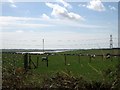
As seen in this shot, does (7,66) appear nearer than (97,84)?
No

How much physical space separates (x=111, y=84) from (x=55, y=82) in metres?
1.14

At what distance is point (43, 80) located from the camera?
6141 mm

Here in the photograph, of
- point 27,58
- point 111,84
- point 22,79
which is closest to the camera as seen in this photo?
point 111,84

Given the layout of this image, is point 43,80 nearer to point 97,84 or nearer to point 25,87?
point 25,87

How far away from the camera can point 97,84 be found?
582 centimetres

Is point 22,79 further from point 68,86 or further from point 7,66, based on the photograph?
point 68,86

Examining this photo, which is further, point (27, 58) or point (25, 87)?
point (27, 58)

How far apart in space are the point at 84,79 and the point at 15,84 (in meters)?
1.44

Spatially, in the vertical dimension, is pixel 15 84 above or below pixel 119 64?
below

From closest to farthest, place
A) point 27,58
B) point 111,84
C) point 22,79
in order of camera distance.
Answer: point 111,84
point 22,79
point 27,58

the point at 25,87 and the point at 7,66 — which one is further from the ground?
the point at 7,66

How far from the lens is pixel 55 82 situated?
6.01m

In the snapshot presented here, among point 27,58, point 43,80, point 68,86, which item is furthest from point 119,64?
point 27,58

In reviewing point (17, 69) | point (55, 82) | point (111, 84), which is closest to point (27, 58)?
point (17, 69)
